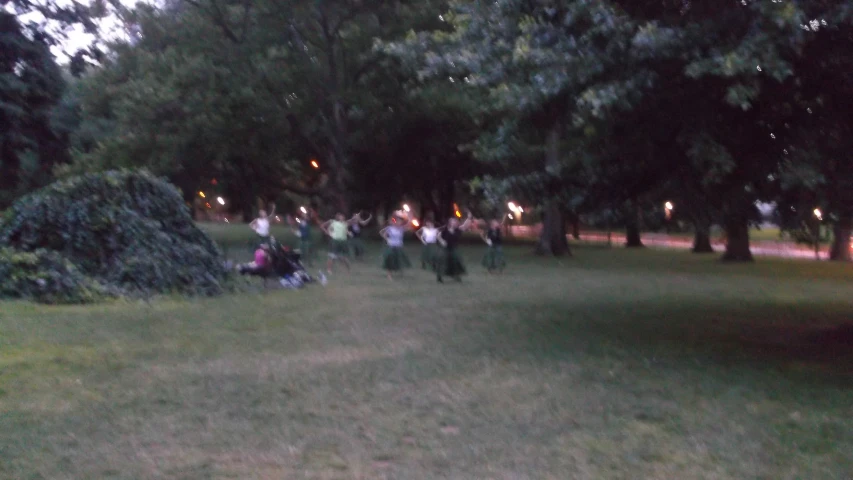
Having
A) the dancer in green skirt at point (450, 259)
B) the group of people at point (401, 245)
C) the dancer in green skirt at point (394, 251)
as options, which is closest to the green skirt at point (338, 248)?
the group of people at point (401, 245)

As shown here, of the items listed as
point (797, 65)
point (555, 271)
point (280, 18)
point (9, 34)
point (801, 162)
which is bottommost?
point (555, 271)

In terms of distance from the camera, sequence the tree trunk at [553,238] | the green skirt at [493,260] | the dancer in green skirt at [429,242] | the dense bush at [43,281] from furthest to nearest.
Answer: the tree trunk at [553,238] < the green skirt at [493,260] < the dancer in green skirt at [429,242] < the dense bush at [43,281]

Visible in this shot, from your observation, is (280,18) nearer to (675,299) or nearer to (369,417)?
(675,299)

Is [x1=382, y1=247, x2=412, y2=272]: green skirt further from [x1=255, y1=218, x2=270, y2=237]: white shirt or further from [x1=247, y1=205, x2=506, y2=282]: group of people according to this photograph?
[x1=255, y1=218, x2=270, y2=237]: white shirt

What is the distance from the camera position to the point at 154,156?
36.4m

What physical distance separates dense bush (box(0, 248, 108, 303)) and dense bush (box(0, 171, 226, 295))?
0.61 metres

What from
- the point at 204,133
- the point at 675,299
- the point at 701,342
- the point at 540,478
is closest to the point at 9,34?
the point at 204,133

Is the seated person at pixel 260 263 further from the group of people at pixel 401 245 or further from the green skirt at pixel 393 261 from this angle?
the green skirt at pixel 393 261

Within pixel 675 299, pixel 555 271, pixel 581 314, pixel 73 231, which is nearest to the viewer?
pixel 581 314

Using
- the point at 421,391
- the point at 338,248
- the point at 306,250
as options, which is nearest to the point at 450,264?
the point at 338,248

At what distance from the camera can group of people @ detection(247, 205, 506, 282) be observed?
71.6ft

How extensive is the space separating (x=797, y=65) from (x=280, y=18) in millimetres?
27743

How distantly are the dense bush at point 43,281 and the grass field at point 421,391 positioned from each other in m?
0.82

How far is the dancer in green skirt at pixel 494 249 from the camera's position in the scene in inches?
977
